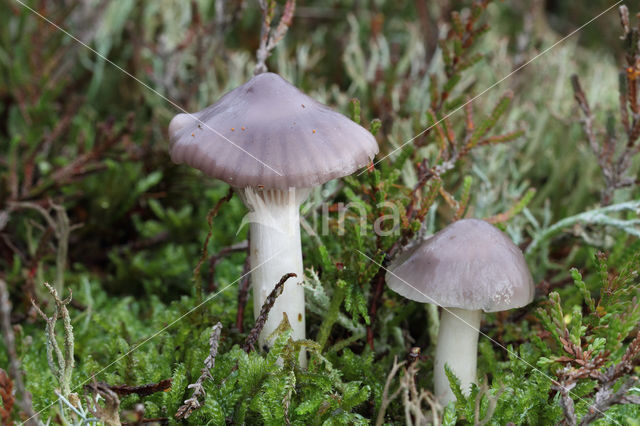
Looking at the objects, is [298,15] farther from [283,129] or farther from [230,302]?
[283,129]

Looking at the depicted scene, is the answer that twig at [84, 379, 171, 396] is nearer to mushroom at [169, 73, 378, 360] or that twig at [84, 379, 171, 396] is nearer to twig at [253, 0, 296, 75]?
mushroom at [169, 73, 378, 360]

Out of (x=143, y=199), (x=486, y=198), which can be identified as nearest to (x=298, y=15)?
(x=143, y=199)

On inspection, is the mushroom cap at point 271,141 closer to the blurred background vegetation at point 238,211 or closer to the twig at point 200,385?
the blurred background vegetation at point 238,211

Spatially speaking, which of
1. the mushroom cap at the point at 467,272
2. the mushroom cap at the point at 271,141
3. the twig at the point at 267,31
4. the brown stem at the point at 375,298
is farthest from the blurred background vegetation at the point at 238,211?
the twig at the point at 267,31

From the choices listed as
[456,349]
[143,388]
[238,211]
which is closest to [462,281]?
[456,349]

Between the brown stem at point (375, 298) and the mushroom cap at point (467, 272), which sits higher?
the mushroom cap at point (467, 272)

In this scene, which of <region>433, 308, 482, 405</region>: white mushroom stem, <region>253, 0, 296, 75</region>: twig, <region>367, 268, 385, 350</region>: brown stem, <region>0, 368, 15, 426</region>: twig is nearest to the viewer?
<region>0, 368, 15, 426</region>: twig

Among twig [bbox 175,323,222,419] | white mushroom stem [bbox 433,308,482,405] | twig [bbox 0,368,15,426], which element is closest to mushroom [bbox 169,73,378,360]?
twig [bbox 175,323,222,419]
